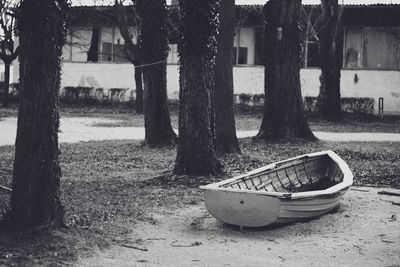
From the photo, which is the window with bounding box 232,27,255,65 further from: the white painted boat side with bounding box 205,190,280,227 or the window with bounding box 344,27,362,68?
the white painted boat side with bounding box 205,190,280,227

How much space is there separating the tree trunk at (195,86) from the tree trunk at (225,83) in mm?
3492

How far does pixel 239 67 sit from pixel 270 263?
29219 mm

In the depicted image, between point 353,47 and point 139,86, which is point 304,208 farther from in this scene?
point 353,47

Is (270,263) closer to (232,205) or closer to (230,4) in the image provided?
(232,205)

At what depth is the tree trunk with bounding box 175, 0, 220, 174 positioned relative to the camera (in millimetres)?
12406

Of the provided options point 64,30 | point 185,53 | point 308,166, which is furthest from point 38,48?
point 308,166

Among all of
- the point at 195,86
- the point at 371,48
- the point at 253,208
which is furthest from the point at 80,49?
the point at 253,208

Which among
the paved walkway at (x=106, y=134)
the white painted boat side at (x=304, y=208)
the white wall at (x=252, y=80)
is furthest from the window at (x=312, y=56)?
the white painted boat side at (x=304, y=208)

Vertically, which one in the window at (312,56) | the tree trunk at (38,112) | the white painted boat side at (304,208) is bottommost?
the white painted boat side at (304,208)

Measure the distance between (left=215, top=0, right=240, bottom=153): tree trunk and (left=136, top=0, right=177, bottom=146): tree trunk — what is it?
95.6 inches

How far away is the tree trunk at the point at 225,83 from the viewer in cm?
1616

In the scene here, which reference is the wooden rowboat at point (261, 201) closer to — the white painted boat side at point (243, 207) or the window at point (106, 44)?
the white painted boat side at point (243, 207)

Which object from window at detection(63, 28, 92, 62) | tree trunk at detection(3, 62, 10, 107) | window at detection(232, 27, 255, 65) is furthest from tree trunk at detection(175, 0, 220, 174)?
window at detection(63, 28, 92, 62)

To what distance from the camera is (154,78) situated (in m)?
18.4
